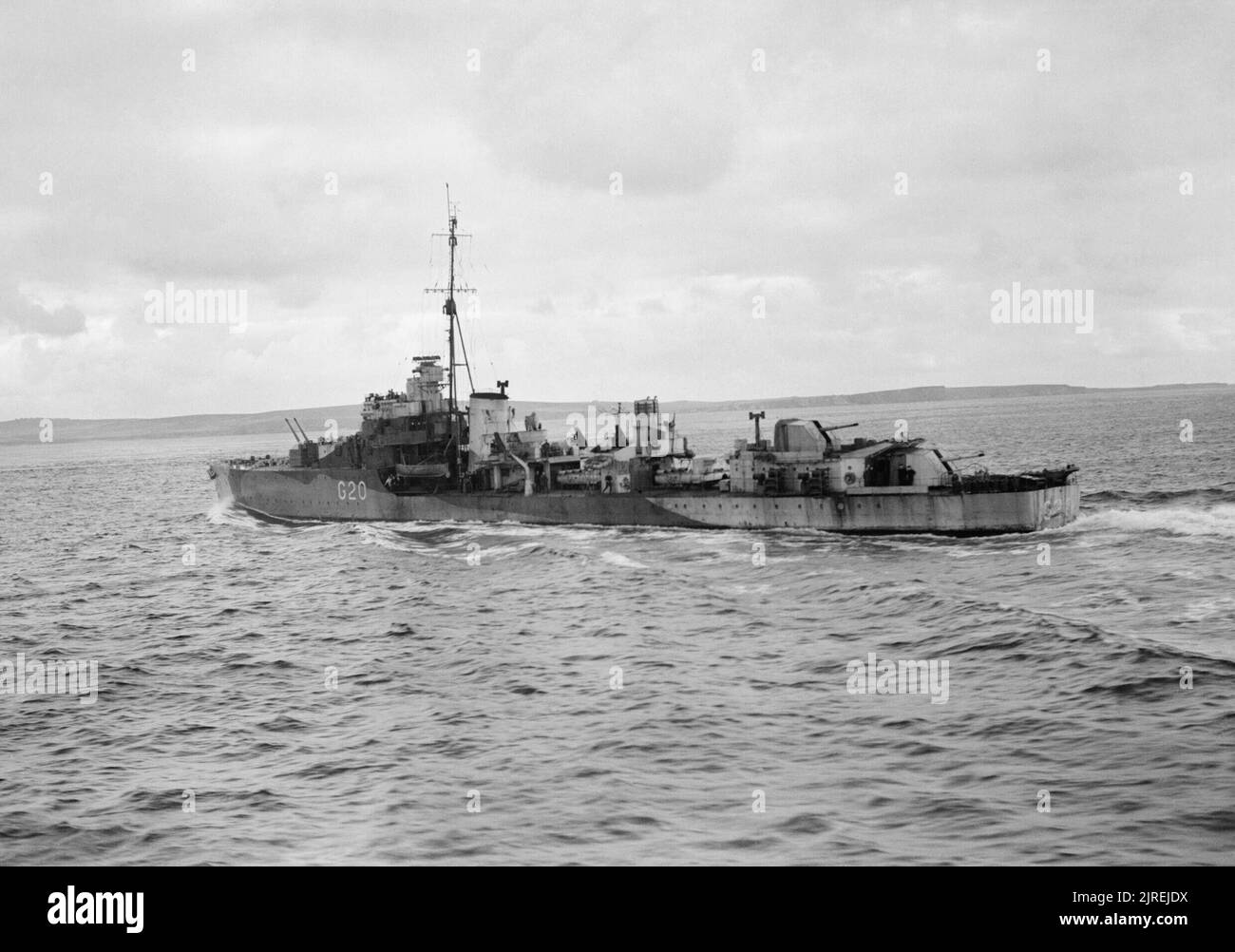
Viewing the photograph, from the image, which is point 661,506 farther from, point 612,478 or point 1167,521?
point 1167,521

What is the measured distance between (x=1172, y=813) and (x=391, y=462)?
55.3 m

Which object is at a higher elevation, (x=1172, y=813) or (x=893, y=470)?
(x=893, y=470)

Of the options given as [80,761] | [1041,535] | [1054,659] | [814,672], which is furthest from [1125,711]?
[1041,535]

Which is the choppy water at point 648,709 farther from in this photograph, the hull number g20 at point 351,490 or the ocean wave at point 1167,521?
the hull number g20 at point 351,490

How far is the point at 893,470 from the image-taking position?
47812mm

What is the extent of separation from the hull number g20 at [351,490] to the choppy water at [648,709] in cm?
1715

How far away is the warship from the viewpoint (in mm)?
46312

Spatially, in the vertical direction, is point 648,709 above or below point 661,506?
below

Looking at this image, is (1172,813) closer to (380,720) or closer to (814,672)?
(814,672)

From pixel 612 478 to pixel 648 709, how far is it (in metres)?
35.2

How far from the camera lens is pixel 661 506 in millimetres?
52844

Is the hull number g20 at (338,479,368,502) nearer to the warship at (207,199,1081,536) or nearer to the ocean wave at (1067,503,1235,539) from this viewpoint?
the warship at (207,199,1081,536)

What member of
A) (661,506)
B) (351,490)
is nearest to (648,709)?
(661,506)

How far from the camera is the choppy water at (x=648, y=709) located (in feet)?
48.5
